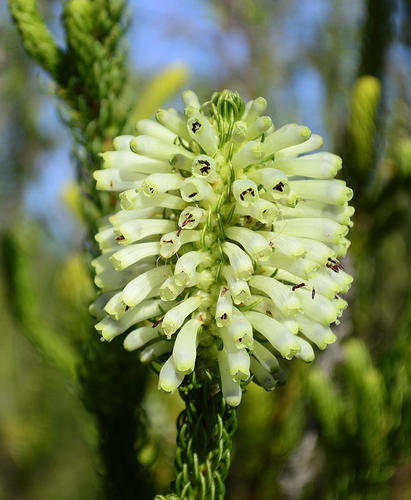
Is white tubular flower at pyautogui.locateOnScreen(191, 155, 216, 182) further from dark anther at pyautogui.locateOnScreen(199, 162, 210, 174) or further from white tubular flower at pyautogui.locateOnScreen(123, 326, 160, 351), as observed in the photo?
white tubular flower at pyautogui.locateOnScreen(123, 326, 160, 351)

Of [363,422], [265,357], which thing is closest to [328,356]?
[363,422]

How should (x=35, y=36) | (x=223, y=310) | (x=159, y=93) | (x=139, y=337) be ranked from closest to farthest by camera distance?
(x=223, y=310)
(x=139, y=337)
(x=35, y=36)
(x=159, y=93)

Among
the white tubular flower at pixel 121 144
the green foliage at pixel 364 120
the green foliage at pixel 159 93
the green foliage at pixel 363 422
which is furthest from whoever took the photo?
the green foliage at pixel 159 93

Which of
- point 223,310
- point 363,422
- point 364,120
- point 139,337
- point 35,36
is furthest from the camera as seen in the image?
point 364,120

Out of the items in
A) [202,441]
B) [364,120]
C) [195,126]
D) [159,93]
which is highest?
[159,93]

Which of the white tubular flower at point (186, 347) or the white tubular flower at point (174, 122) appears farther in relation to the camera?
the white tubular flower at point (174, 122)

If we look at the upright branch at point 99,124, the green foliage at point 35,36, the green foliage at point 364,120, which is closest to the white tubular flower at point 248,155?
the upright branch at point 99,124

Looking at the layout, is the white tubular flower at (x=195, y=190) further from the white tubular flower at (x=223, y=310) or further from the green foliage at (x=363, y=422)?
the green foliage at (x=363, y=422)

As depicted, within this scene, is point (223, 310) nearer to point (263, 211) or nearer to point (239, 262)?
point (239, 262)
